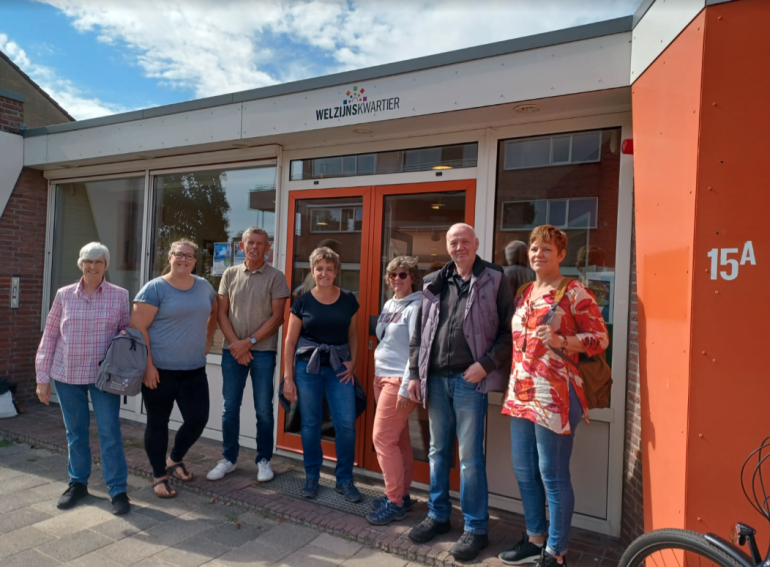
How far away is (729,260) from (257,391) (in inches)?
136

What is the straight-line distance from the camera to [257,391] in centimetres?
452

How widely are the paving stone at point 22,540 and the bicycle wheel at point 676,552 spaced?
336 centimetres

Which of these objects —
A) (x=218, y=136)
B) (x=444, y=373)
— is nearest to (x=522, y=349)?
(x=444, y=373)

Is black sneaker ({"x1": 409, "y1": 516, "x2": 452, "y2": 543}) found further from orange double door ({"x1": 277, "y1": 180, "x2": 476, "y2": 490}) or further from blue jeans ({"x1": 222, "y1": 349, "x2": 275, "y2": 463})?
blue jeans ({"x1": 222, "y1": 349, "x2": 275, "y2": 463})

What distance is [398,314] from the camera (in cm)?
378

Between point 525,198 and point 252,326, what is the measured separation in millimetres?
2355

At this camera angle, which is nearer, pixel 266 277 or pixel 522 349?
pixel 522 349

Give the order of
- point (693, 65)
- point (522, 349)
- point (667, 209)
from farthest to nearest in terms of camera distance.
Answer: point (522, 349) → point (667, 209) → point (693, 65)

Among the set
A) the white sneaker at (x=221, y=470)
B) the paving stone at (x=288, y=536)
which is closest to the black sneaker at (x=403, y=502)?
the paving stone at (x=288, y=536)

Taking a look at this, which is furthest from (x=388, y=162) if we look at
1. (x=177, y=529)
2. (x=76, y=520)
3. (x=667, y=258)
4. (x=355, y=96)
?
(x=76, y=520)

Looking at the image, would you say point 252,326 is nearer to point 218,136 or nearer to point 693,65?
point 218,136

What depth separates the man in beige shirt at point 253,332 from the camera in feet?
14.4

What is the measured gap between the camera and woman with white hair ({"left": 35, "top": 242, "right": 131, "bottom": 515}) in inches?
149

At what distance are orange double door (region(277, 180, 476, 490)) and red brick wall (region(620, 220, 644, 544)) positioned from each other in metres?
1.22
